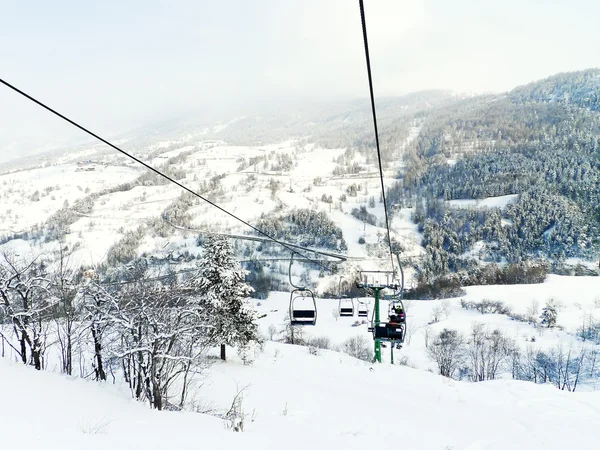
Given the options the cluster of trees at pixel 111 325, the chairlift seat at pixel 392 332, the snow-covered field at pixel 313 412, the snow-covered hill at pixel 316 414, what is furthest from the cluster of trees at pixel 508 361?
the cluster of trees at pixel 111 325

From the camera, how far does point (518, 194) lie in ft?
481

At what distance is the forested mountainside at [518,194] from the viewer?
120750mm

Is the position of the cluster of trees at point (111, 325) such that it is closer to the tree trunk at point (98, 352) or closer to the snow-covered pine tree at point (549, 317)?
the tree trunk at point (98, 352)

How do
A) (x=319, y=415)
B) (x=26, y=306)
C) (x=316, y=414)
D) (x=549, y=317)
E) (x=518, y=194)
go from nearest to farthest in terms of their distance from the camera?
(x=319, y=415) < (x=316, y=414) < (x=26, y=306) < (x=549, y=317) < (x=518, y=194)

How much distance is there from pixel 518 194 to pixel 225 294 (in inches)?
6005

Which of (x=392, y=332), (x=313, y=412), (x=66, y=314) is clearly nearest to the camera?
(x=313, y=412)

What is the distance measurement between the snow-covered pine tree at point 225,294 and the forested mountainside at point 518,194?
97.7m

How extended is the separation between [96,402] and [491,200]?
165 m

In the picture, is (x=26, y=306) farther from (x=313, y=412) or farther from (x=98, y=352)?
(x=313, y=412)

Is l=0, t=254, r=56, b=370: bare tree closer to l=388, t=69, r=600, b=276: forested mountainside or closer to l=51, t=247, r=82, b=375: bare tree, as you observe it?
l=51, t=247, r=82, b=375: bare tree

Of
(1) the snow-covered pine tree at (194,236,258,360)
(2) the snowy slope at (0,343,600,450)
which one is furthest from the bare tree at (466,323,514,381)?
(1) the snow-covered pine tree at (194,236,258,360)

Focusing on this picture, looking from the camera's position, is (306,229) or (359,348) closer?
(359,348)

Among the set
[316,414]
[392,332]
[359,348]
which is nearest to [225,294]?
[316,414]

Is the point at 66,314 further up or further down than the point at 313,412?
further up
